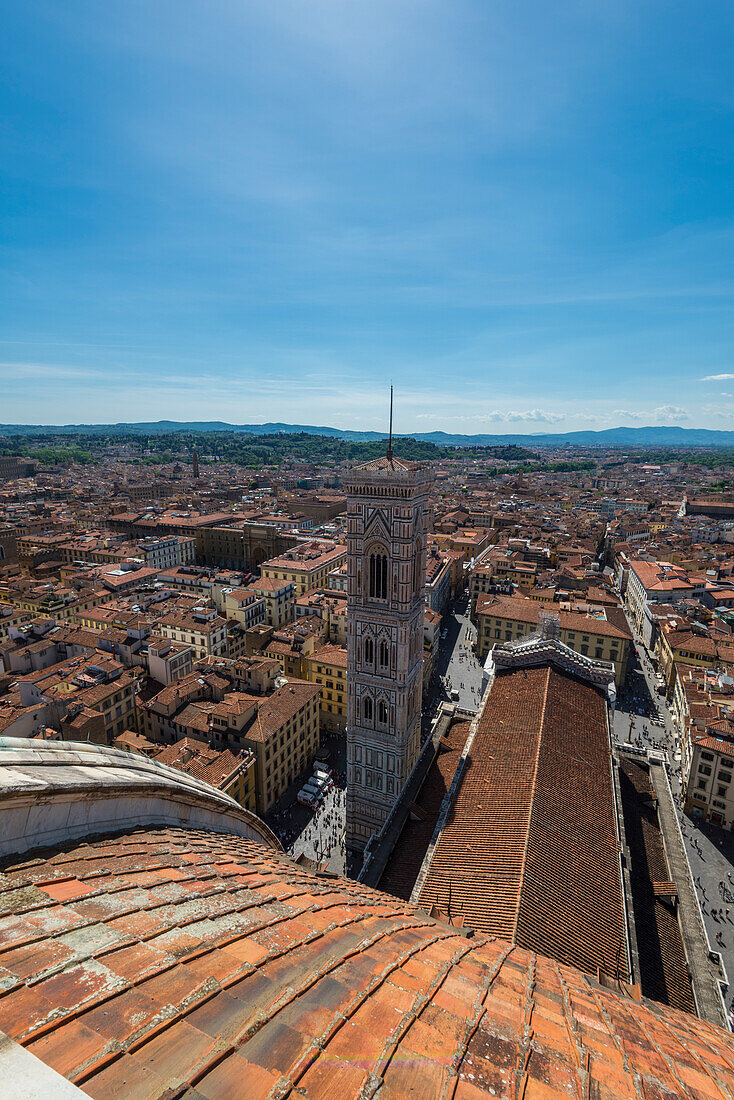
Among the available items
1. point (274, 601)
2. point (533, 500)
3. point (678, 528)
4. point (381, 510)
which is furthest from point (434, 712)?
point (533, 500)

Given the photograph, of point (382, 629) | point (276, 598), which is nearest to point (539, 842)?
point (382, 629)

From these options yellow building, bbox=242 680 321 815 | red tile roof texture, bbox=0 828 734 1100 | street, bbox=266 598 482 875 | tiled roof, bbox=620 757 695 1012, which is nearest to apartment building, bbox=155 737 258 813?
yellow building, bbox=242 680 321 815

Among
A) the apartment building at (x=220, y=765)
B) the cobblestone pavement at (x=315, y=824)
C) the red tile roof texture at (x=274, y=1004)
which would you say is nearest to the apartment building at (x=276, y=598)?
the cobblestone pavement at (x=315, y=824)

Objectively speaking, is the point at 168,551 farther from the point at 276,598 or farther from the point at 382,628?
the point at 382,628

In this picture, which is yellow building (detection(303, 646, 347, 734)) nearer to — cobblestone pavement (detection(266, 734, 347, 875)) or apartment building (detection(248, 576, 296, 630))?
cobblestone pavement (detection(266, 734, 347, 875))

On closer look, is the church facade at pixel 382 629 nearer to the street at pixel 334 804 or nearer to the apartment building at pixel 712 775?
the street at pixel 334 804

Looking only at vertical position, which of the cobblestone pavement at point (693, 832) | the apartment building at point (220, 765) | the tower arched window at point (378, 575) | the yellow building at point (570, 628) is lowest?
the cobblestone pavement at point (693, 832)

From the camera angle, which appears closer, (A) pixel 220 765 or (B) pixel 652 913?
(B) pixel 652 913
